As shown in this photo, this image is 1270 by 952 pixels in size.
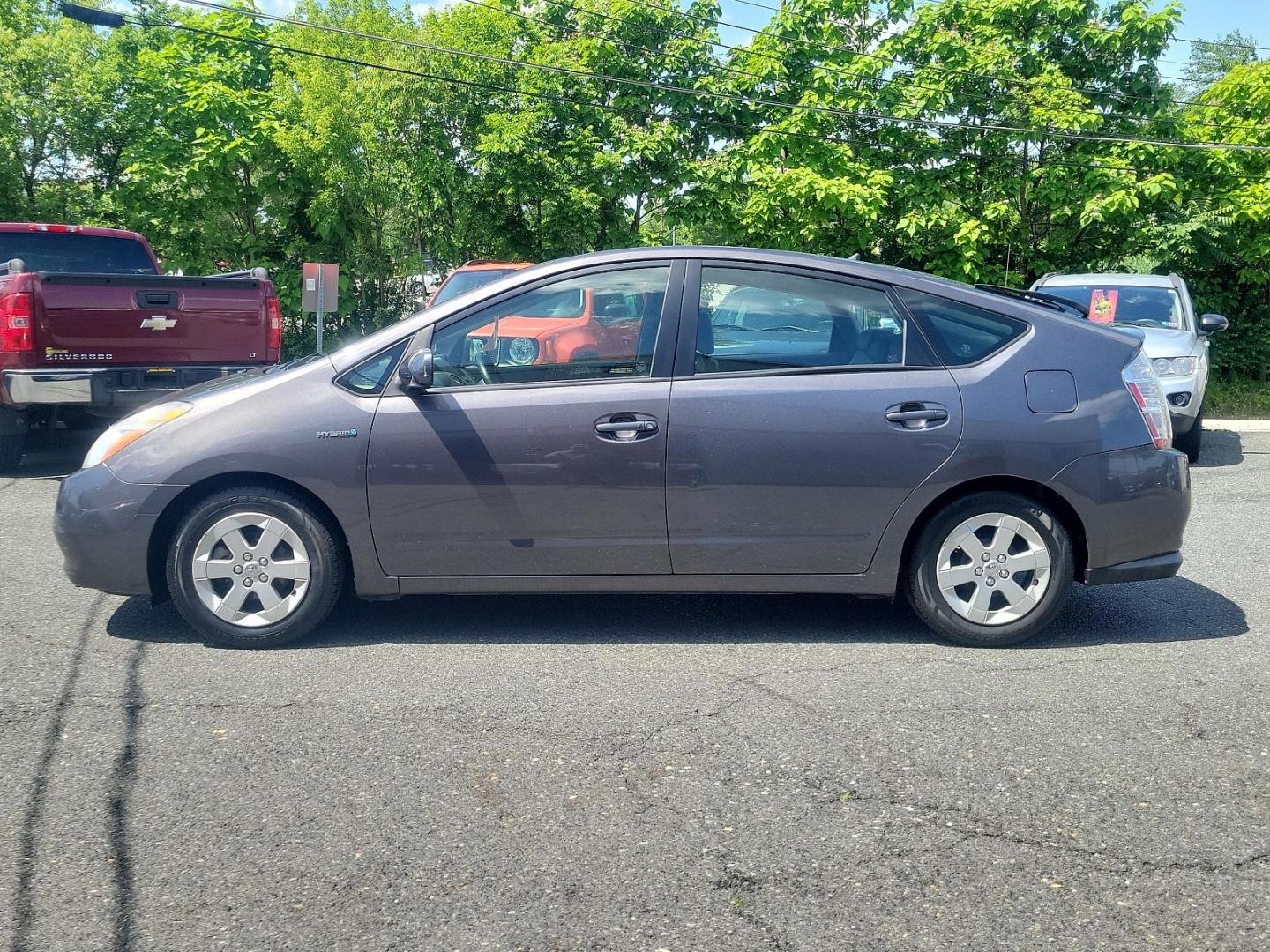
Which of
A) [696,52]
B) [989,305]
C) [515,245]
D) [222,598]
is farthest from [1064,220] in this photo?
[222,598]

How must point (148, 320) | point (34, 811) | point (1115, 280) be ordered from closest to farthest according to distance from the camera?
point (34, 811) < point (148, 320) < point (1115, 280)

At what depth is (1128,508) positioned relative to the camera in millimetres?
5137

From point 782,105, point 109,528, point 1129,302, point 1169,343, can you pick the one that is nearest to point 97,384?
point 109,528

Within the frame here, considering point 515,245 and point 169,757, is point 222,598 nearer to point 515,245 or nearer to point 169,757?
point 169,757

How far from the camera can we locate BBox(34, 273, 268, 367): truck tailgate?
9.51m

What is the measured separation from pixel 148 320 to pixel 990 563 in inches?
289

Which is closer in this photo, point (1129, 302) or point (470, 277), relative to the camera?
point (470, 277)

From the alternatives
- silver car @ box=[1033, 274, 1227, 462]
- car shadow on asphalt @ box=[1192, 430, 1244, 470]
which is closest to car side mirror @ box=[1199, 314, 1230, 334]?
silver car @ box=[1033, 274, 1227, 462]

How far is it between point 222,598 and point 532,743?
1764 millimetres

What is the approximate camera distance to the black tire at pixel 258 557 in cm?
510

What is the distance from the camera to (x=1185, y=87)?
6662 cm

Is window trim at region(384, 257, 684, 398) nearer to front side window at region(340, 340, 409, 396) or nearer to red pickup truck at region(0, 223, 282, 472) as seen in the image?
front side window at region(340, 340, 409, 396)

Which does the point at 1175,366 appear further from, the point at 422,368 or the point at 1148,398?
the point at 422,368

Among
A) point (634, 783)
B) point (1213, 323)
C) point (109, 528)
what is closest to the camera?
point (634, 783)
